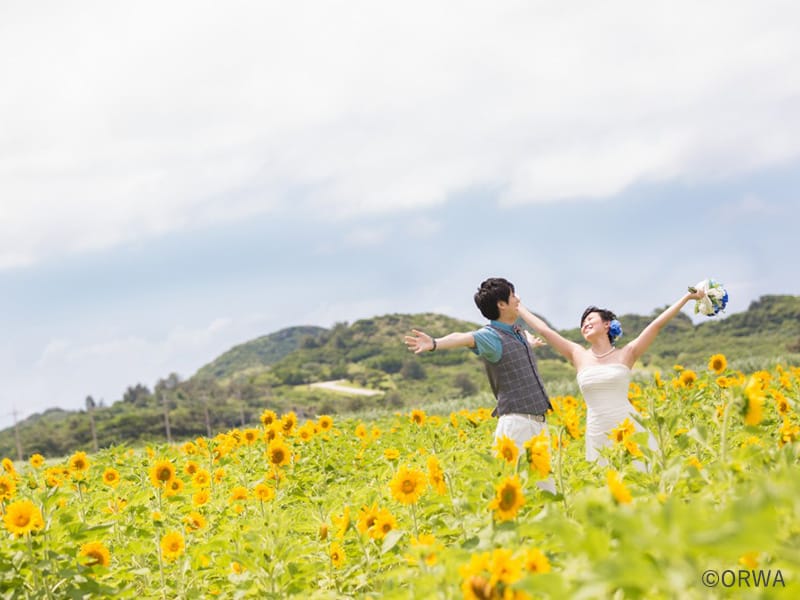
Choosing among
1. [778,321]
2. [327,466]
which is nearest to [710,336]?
[778,321]

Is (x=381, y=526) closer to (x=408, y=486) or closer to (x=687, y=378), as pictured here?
(x=408, y=486)

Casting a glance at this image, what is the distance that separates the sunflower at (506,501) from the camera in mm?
2805

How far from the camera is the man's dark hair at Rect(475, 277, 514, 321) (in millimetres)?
5598

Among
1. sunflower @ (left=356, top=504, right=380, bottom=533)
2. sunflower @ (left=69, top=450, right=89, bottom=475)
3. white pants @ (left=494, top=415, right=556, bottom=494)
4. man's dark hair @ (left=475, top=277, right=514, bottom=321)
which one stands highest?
man's dark hair @ (left=475, top=277, right=514, bottom=321)

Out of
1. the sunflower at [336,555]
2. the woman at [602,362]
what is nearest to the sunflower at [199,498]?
the sunflower at [336,555]

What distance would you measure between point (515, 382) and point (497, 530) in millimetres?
2812

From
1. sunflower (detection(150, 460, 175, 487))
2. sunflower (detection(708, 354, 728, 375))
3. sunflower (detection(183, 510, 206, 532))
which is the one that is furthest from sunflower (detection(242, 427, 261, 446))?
sunflower (detection(708, 354, 728, 375))

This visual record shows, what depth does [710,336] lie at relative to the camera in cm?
8812

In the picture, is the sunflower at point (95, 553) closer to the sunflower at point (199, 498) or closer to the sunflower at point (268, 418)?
the sunflower at point (199, 498)

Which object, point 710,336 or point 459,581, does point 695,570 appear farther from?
point 710,336

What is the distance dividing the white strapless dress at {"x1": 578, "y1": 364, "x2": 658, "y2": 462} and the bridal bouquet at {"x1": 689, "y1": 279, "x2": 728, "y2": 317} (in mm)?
853

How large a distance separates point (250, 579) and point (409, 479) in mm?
911

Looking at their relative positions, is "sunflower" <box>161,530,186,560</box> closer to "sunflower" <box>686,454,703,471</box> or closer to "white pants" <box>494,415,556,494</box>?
"white pants" <box>494,415,556,494</box>

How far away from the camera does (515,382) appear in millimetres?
5520
